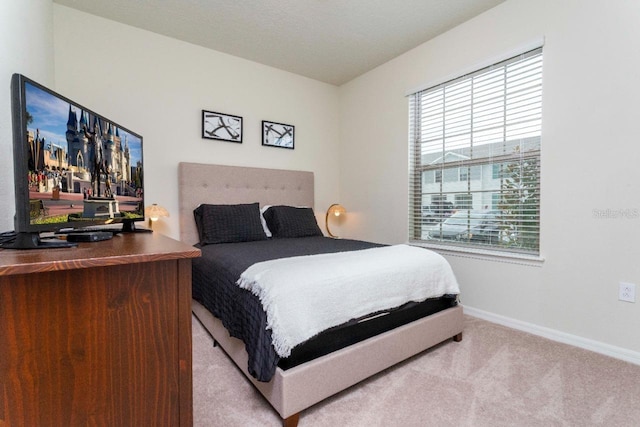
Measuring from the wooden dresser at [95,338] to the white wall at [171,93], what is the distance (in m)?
2.33

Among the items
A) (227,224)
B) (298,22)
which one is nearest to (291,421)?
(227,224)

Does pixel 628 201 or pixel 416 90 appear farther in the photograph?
pixel 416 90

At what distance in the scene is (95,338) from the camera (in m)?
0.79

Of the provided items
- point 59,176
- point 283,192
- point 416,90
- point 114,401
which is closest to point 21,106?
point 59,176

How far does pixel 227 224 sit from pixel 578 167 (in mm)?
2718

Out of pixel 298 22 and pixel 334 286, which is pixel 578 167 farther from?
pixel 298 22

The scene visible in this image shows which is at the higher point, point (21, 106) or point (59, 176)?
point (21, 106)

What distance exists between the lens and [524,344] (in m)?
2.12

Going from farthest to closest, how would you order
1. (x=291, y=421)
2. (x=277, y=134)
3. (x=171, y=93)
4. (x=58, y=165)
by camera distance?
(x=277, y=134) < (x=171, y=93) < (x=291, y=421) < (x=58, y=165)

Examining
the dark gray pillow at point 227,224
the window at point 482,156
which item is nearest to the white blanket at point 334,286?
the window at point 482,156

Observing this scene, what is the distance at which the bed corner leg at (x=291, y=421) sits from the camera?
131 cm

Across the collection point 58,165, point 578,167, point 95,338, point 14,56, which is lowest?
point 95,338

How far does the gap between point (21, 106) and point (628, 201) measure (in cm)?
292

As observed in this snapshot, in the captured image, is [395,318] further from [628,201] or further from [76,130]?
[76,130]
